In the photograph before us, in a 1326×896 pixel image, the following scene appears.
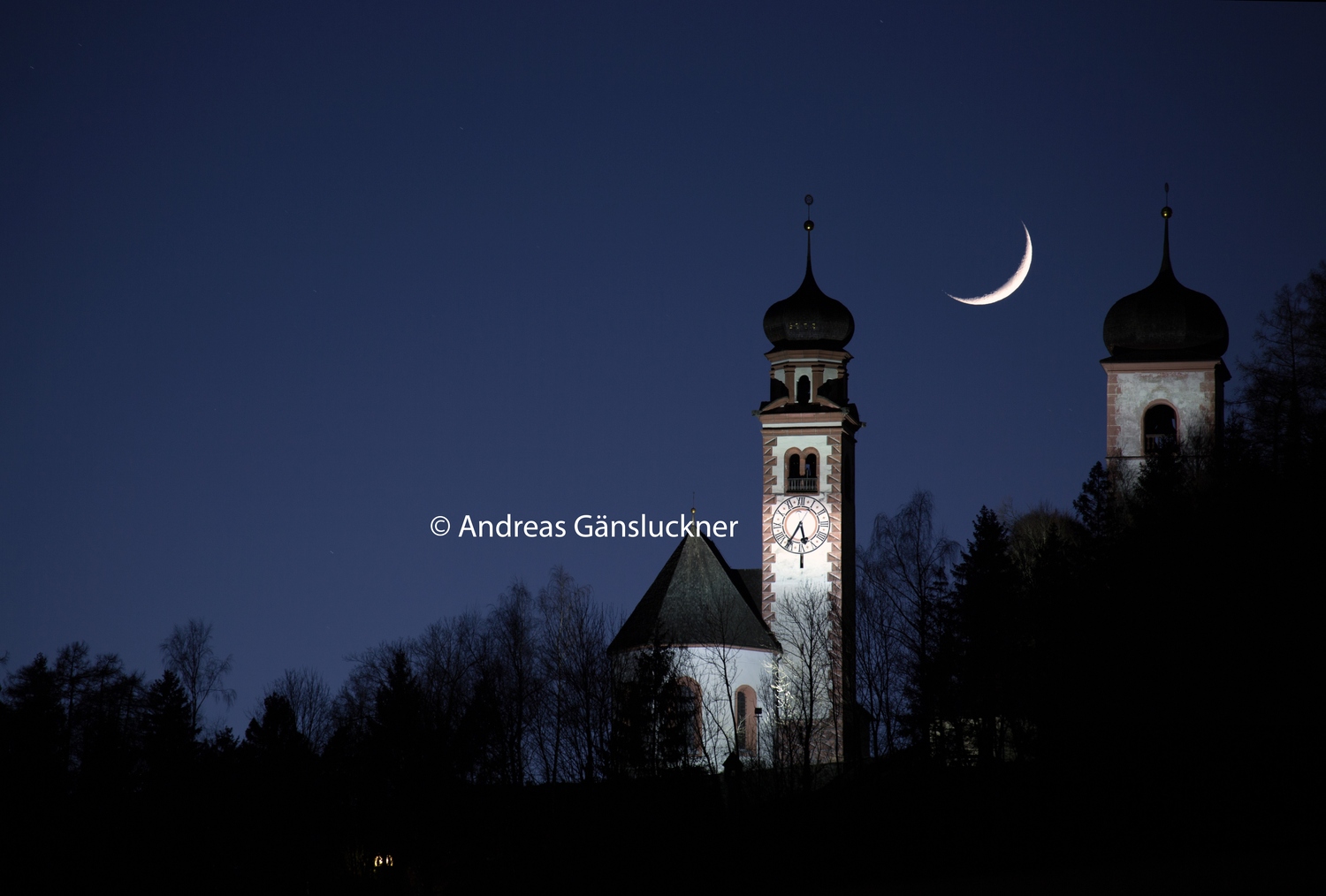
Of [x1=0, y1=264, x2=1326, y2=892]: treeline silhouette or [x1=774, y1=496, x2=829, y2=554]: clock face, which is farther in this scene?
[x1=774, y1=496, x2=829, y2=554]: clock face

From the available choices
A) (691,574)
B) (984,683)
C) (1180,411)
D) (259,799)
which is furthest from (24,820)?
(1180,411)

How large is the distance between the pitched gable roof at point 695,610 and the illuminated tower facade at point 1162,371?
41.1ft

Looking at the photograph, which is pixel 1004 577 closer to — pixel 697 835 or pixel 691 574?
pixel 691 574

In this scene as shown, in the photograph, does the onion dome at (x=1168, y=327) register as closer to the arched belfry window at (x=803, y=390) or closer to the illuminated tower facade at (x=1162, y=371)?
the illuminated tower facade at (x=1162, y=371)

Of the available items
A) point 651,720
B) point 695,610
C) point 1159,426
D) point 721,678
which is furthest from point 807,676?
point 1159,426

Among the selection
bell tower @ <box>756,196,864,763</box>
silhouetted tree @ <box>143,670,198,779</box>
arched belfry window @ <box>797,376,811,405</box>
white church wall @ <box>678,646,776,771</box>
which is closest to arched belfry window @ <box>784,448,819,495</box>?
bell tower @ <box>756,196,864,763</box>

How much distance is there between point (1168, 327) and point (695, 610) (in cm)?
1728

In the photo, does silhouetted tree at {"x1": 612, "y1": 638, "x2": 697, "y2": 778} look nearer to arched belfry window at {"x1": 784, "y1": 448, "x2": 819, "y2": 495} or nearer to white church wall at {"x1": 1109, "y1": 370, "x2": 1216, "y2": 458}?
arched belfry window at {"x1": 784, "y1": 448, "x2": 819, "y2": 495}

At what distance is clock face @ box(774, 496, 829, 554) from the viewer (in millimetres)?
67438

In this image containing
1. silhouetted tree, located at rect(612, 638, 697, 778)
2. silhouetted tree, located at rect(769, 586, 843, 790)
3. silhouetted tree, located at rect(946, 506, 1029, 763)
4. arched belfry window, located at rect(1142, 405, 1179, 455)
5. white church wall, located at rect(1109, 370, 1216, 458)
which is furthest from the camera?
white church wall, located at rect(1109, 370, 1216, 458)

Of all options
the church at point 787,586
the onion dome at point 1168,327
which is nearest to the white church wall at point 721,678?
the church at point 787,586

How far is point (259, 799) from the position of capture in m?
62.2

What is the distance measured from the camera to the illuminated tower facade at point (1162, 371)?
65062 millimetres

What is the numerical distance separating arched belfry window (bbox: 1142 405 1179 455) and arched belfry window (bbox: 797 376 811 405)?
35.9 feet
